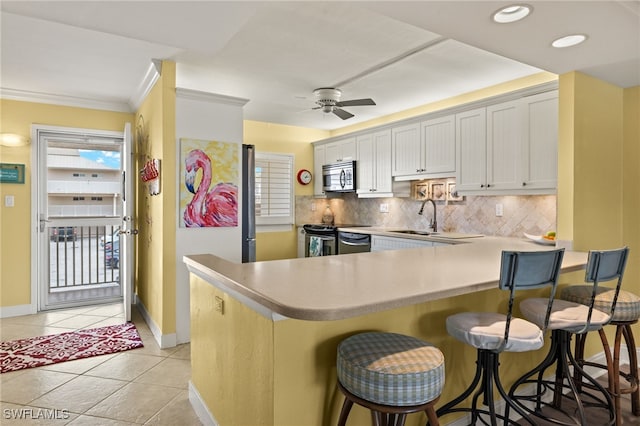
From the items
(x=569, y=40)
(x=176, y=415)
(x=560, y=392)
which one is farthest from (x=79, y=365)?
(x=569, y=40)

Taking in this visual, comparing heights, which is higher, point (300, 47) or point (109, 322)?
point (300, 47)

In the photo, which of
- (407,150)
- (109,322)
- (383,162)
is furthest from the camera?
(383,162)

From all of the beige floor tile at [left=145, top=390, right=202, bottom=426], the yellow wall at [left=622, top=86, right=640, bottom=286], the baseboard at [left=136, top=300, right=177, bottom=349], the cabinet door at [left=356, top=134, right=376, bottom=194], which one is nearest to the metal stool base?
the yellow wall at [left=622, top=86, right=640, bottom=286]

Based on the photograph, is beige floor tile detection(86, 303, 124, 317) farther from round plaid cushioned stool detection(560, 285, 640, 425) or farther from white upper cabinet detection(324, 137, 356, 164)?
round plaid cushioned stool detection(560, 285, 640, 425)

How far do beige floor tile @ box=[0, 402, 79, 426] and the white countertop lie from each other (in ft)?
3.75

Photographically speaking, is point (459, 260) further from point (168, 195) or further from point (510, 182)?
point (168, 195)

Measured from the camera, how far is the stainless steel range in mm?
4625

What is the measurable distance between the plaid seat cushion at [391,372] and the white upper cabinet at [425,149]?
116 inches

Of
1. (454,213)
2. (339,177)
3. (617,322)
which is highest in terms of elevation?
(339,177)

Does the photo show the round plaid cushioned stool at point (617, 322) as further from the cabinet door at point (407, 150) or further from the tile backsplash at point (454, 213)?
the cabinet door at point (407, 150)

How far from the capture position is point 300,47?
294 cm

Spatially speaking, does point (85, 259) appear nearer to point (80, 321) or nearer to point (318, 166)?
point (80, 321)

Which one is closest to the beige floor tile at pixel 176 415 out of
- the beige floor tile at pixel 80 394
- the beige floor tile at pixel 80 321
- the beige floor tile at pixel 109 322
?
the beige floor tile at pixel 80 394

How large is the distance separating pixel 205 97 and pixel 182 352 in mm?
2258
